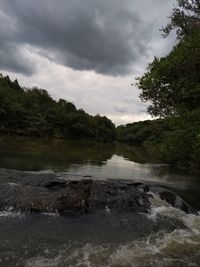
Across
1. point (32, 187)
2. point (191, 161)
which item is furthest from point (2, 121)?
point (32, 187)

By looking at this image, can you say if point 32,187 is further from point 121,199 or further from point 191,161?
point 191,161

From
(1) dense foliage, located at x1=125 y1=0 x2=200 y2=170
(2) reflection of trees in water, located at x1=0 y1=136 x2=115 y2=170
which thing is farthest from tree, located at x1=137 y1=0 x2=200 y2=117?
(2) reflection of trees in water, located at x1=0 y1=136 x2=115 y2=170

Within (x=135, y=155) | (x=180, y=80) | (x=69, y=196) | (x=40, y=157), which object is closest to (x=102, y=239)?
(x=69, y=196)

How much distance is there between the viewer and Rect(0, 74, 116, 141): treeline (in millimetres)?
73875

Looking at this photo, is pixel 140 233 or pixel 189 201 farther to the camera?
pixel 189 201

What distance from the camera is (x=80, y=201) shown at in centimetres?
1516

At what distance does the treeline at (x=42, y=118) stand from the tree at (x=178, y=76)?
176ft

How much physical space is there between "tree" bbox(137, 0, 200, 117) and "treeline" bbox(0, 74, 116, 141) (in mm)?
53795

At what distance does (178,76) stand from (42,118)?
6356cm

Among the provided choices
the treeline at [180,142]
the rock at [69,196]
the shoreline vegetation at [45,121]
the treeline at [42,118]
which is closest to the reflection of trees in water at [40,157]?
the treeline at [180,142]

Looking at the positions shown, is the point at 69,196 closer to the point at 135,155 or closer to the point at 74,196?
the point at 74,196

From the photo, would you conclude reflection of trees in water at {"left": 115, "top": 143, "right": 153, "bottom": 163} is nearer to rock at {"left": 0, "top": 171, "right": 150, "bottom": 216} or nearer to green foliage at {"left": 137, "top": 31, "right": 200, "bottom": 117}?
green foliage at {"left": 137, "top": 31, "right": 200, "bottom": 117}

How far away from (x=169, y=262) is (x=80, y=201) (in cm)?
605

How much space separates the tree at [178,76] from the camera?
19.0m
